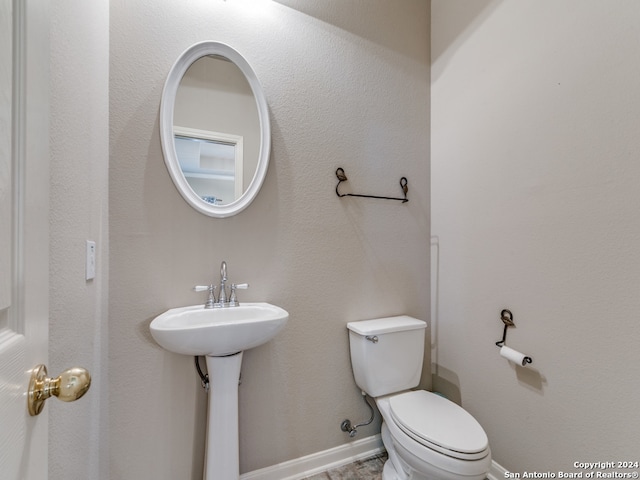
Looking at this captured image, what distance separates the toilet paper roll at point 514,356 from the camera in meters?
1.16

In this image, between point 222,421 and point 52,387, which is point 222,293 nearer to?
point 222,421

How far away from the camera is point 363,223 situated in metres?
1.53

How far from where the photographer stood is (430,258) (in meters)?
1.71

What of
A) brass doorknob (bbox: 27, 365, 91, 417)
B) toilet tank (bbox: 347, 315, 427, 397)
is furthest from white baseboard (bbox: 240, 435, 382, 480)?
brass doorknob (bbox: 27, 365, 91, 417)

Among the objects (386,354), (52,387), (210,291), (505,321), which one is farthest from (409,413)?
(52,387)

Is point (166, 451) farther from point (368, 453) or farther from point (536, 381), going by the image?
point (536, 381)

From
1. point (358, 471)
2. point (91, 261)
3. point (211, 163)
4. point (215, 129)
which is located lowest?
point (358, 471)

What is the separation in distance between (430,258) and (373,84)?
3.59 ft

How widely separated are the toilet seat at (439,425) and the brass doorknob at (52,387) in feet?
3.73

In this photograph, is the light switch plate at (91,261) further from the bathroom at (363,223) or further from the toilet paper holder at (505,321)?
the toilet paper holder at (505,321)

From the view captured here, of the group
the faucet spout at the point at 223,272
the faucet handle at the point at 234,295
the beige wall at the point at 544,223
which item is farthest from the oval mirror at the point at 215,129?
the beige wall at the point at 544,223

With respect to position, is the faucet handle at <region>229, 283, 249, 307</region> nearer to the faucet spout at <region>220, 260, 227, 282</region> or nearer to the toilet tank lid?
the faucet spout at <region>220, 260, 227, 282</region>

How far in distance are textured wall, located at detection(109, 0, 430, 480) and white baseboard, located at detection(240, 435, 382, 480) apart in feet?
0.12

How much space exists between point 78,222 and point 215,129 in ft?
2.26
